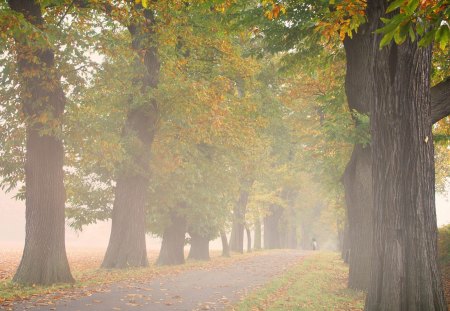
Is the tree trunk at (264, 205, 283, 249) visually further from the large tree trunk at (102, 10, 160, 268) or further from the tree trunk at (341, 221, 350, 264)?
the large tree trunk at (102, 10, 160, 268)

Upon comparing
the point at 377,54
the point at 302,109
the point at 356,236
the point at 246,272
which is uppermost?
the point at 302,109

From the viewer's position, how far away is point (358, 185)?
12547 millimetres

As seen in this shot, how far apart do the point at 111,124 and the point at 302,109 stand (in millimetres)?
11622

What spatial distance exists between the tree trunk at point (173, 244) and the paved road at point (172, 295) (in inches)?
228

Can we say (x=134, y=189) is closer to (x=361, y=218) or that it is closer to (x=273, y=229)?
(x=361, y=218)

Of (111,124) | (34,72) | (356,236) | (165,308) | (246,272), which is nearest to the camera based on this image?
(165,308)

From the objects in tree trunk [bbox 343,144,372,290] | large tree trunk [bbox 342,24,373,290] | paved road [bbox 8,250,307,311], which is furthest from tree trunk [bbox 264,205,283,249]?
tree trunk [bbox 343,144,372,290]

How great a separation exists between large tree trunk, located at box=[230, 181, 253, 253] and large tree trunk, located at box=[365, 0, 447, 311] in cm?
2206

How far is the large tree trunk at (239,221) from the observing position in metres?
30.4

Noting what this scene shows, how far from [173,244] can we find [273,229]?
25.1 metres

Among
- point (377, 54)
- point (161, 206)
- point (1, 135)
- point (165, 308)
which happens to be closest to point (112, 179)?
point (161, 206)

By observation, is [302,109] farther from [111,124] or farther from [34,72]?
[34,72]

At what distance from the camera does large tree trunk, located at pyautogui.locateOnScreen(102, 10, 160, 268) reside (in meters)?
16.2

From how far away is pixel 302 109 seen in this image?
2419cm
